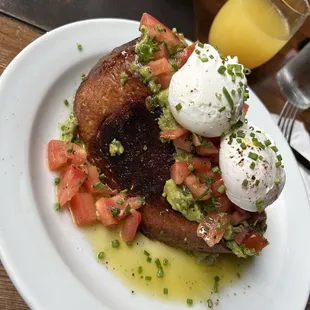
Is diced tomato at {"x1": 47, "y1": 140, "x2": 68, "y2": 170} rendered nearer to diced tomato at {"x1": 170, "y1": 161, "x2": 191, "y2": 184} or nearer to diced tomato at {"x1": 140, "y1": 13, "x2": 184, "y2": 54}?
diced tomato at {"x1": 170, "y1": 161, "x2": 191, "y2": 184}

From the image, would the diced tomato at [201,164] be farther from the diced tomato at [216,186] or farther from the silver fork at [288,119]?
the silver fork at [288,119]

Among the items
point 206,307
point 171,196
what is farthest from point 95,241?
point 206,307

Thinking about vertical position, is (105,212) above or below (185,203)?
below

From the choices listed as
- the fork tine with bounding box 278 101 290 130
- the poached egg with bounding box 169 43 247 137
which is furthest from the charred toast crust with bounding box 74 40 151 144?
the fork tine with bounding box 278 101 290 130

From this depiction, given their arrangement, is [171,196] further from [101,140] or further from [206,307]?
[206,307]

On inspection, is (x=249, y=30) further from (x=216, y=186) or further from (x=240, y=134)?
(x=216, y=186)

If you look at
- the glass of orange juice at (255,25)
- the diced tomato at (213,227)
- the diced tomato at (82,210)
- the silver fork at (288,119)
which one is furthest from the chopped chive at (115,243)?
the glass of orange juice at (255,25)

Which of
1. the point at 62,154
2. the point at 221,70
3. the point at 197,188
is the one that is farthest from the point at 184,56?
the point at 62,154
